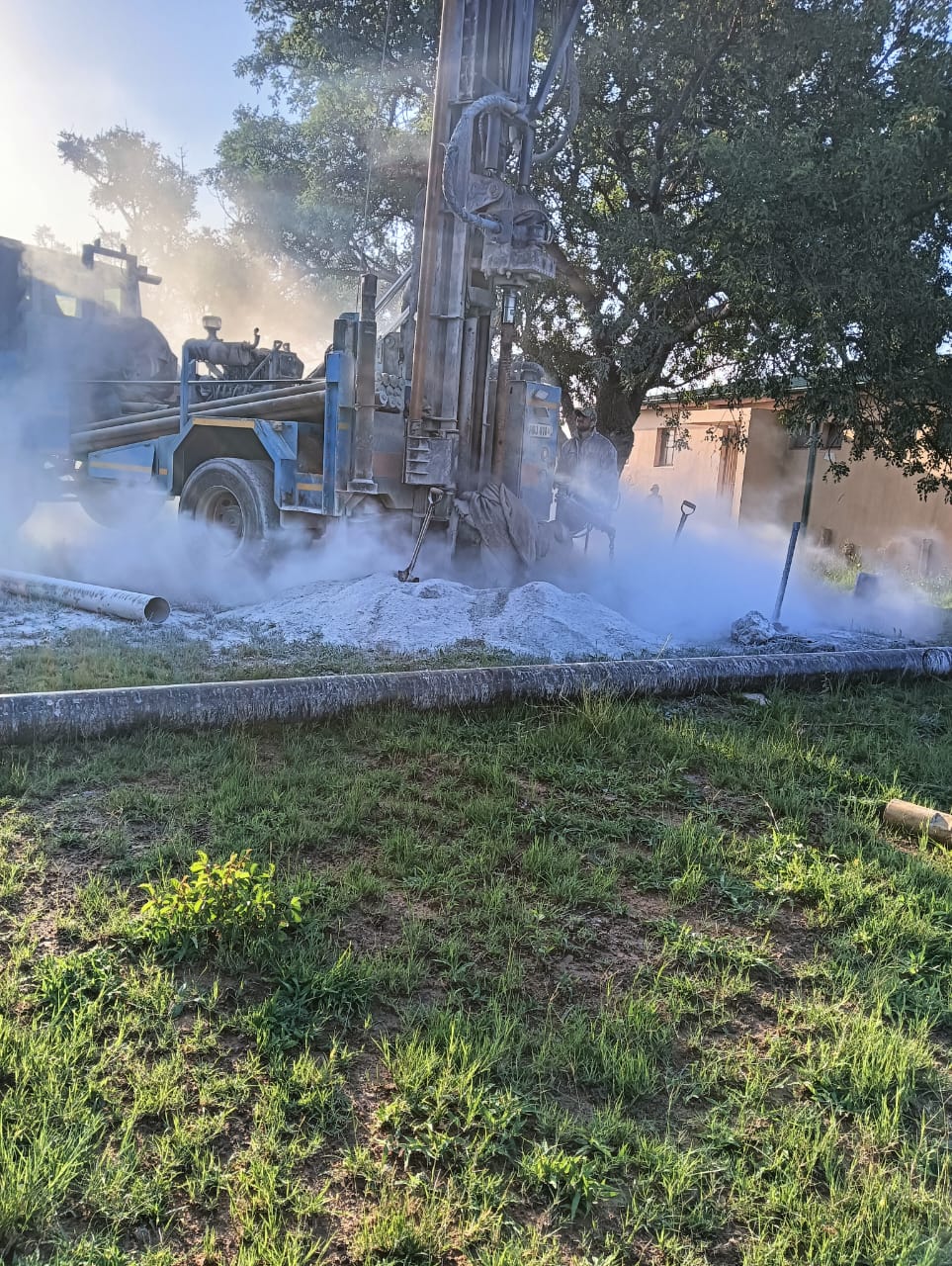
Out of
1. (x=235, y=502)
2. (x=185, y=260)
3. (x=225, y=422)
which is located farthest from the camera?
(x=185, y=260)

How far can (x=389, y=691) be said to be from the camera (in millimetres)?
5145

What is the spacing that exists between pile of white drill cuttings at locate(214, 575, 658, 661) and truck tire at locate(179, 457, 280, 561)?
2.74 feet

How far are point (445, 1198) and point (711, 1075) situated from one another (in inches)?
31.3

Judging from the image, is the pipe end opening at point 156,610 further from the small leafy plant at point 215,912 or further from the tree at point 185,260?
the tree at point 185,260

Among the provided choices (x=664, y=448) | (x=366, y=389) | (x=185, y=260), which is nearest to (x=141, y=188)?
(x=185, y=260)

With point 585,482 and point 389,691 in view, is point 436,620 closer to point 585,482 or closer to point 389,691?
point 389,691

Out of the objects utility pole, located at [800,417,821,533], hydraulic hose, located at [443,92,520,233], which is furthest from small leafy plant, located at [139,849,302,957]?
utility pole, located at [800,417,821,533]

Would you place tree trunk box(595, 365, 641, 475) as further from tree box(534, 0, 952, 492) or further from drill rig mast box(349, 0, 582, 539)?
drill rig mast box(349, 0, 582, 539)

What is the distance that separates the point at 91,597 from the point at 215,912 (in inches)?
218

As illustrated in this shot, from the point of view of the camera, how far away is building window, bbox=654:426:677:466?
87.9ft

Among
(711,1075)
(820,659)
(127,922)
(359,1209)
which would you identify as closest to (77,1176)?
(359,1209)

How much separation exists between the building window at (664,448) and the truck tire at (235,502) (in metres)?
19.0

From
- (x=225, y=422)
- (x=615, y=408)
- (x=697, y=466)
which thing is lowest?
(x=225, y=422)

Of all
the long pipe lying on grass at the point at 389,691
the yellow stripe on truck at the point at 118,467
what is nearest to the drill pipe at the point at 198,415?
the yellow stripe on truck at the point at 118,467
